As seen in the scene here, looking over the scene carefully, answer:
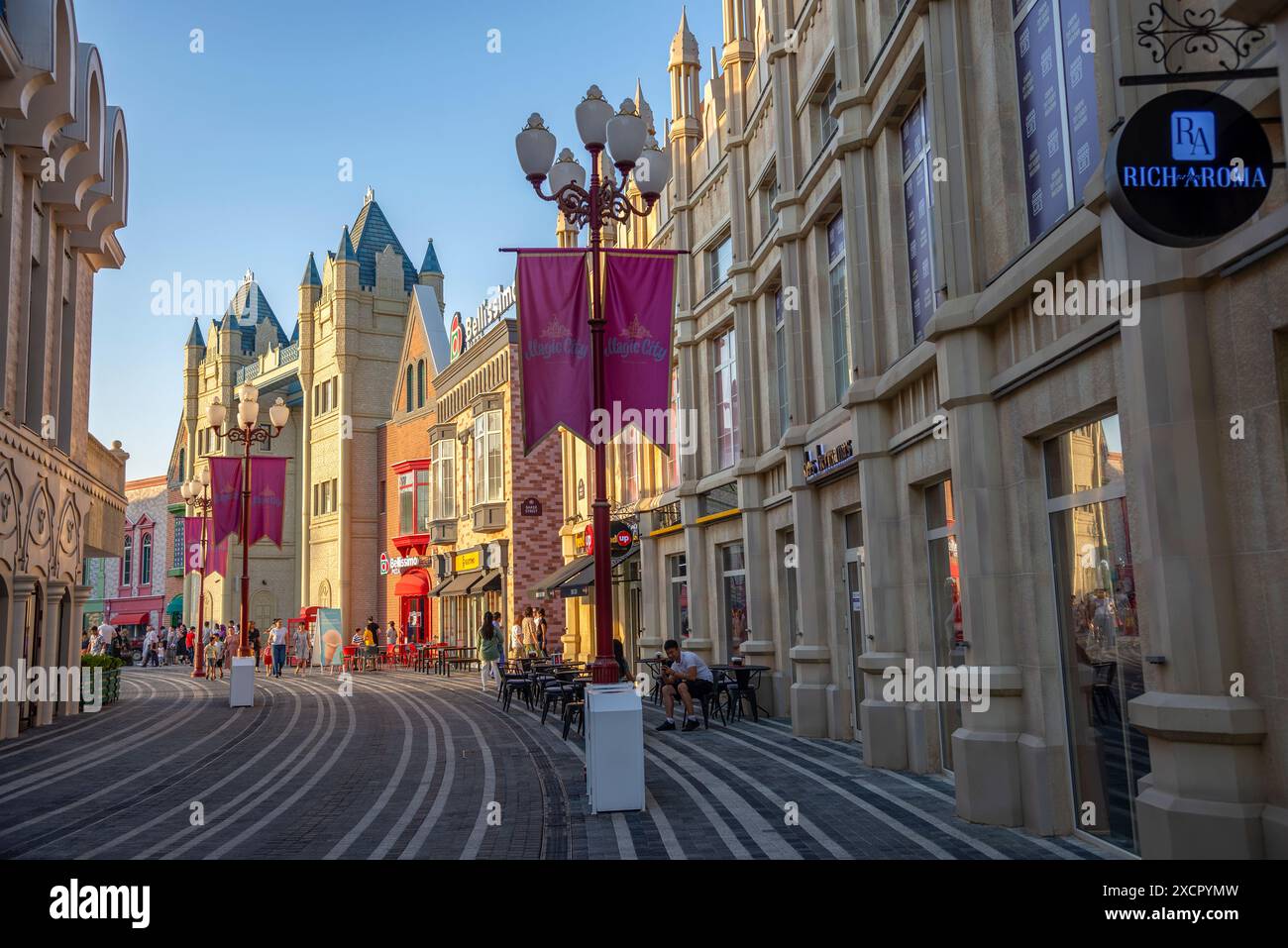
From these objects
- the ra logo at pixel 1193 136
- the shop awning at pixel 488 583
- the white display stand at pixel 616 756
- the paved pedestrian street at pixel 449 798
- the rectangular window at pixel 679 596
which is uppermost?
the ra logo at pixel 1193 136

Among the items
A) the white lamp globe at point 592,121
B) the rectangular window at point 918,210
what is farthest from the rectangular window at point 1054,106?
the white lamp globe at point 592,121

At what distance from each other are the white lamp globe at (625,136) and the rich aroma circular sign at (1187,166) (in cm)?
635

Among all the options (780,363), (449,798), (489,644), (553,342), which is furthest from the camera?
(489,644)

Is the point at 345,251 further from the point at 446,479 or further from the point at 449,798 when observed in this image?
the point at 449,798

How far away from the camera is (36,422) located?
18.8m

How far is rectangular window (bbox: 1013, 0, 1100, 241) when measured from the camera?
23.9 ft

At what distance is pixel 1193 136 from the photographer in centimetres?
486

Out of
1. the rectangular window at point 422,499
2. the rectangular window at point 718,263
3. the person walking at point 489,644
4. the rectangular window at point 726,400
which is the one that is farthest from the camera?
the rectangular window at point 422,499

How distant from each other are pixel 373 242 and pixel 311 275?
14.6ft

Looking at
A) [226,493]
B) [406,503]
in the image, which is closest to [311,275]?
[406,503]

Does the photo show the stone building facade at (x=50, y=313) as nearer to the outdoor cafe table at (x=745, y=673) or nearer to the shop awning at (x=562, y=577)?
the shop awning at (x=562, y=577)

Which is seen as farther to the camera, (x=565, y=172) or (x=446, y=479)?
(x=446, y=479)

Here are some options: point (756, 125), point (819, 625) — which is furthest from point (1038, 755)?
point (756, 125)

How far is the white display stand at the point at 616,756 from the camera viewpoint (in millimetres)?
9156
